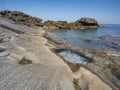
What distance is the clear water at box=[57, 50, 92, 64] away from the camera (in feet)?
70.9

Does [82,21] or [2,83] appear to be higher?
[2,83]

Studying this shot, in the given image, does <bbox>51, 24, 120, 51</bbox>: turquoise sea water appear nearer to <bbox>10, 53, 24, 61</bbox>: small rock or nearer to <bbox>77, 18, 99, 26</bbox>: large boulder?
<bbox>10, 53, 24, 61</bbox>: small rock

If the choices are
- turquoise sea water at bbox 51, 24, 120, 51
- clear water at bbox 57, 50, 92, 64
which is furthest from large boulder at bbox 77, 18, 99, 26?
clear water at bbox 57, 50, 92, 64

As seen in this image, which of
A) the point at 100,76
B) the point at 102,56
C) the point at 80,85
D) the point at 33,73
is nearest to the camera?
the point at 33,73

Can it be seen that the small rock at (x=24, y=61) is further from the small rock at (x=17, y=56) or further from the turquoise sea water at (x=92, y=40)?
the turquoise sea water at (x=92, y=40)

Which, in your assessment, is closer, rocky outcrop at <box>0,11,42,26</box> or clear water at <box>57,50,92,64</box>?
clear water at <box>57,50,92,64</box>

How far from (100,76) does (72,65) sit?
3.83 m

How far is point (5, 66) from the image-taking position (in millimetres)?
13711

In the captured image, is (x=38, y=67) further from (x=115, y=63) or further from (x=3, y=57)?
(x=115, y=63)

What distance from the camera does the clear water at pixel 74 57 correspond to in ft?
70.9

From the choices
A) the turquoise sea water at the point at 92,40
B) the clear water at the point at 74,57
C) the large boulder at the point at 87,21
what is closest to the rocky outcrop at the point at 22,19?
the turquoise sea water at the point at 92,40

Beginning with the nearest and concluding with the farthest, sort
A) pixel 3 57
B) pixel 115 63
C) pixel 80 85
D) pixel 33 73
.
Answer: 1. pixel 33 73
2. pixel 80 85
3. pixel 3 57
4. pixel 115 63

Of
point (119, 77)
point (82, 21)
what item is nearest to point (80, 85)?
point (119, 77)

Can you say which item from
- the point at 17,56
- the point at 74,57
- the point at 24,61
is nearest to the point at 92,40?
the point at 74,57
